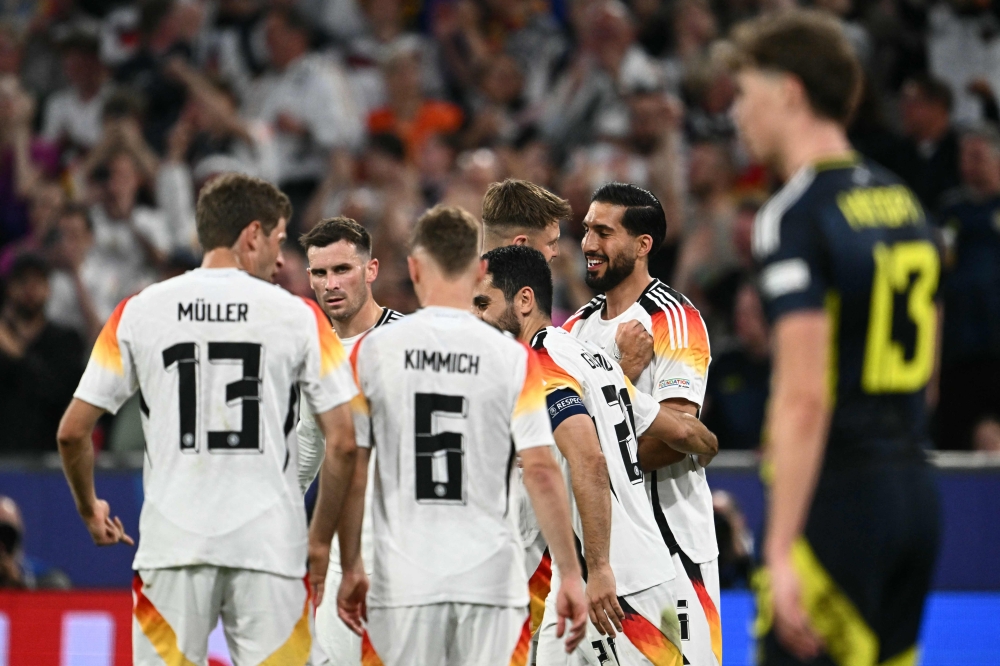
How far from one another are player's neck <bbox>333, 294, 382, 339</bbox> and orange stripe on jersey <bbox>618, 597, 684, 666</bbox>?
1.97 meters

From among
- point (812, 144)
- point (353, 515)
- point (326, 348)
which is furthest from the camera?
point (326, 348)

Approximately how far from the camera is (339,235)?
7.04 metres

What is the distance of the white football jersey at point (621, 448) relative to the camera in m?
6.21

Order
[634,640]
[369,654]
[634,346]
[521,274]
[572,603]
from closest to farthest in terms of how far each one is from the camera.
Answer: [572,603] → [369,654] → [634,640] → [521,274] → [634,346]

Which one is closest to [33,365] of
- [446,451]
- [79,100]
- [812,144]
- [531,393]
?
[79,100]

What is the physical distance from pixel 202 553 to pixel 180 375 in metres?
0.75

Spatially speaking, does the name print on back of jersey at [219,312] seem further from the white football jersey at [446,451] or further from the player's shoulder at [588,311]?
the player's shoulder at [588,311]

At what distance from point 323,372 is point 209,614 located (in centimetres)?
112

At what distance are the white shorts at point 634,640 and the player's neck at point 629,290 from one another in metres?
1.47

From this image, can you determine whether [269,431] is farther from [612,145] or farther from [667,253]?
[612,145]

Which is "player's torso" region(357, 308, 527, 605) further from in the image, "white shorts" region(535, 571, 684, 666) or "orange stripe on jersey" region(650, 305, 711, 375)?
"orange stripe on jersey" region(650, 305, 711, 375)

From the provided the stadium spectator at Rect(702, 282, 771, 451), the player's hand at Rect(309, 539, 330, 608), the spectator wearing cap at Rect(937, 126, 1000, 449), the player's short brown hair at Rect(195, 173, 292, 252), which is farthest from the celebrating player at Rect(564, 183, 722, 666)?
the spectator wearing cap at Rect(937, 126, 1000, 449)

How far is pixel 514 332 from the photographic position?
20.9 feet

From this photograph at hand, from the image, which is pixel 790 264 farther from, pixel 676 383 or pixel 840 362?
pixel 676 383
